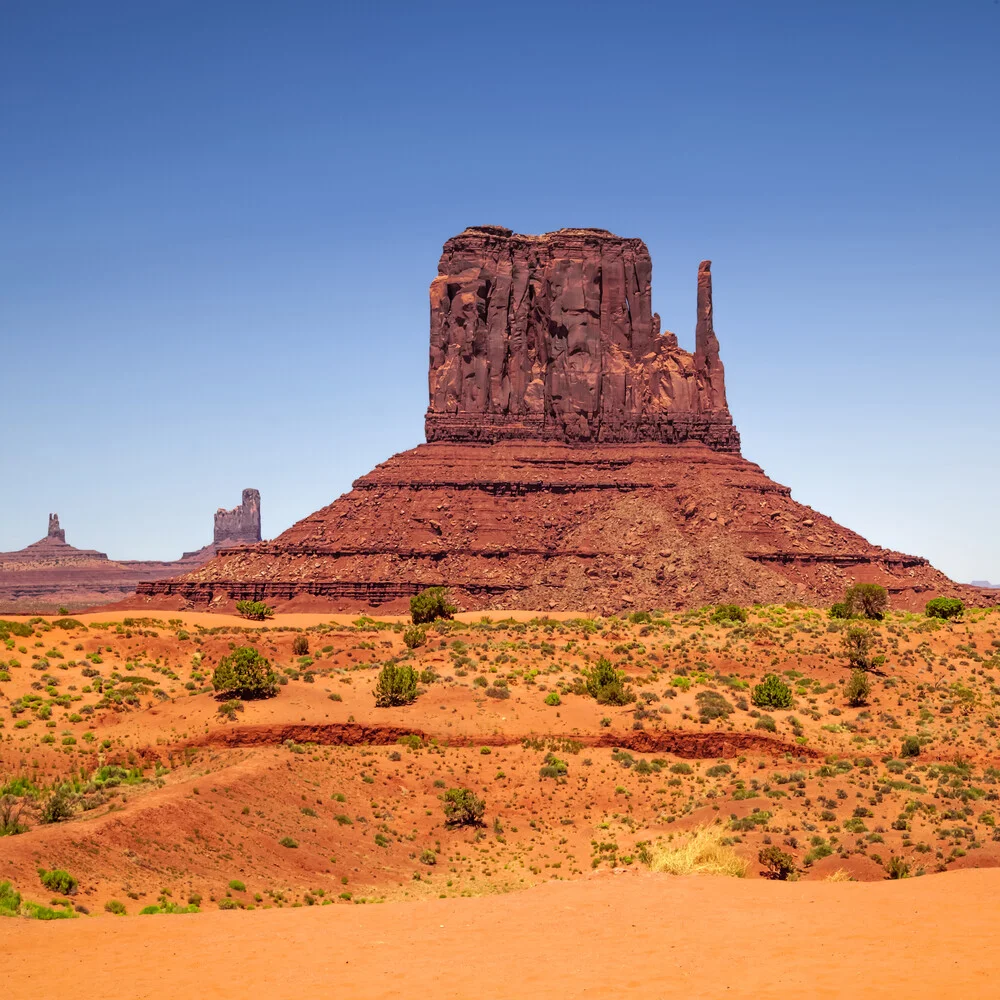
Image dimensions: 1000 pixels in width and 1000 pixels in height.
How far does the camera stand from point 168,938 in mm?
19312

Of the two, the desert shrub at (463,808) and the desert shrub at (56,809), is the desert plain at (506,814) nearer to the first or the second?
the desert shrub at (56,809)

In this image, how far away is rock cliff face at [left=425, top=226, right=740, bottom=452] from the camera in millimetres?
120938

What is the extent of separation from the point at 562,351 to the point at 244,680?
3375 inches

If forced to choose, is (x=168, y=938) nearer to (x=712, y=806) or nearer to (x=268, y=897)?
(x=268, y=897)

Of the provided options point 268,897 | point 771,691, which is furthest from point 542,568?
point 268,897

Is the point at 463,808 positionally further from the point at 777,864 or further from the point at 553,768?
the point at 777,864

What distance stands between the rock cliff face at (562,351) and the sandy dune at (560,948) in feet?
324

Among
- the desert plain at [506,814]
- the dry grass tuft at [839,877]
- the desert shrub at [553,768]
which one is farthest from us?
the desert shrub at [553,768]

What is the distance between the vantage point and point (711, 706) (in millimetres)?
43156

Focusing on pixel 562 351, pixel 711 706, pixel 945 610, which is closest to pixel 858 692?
pixel 711 706

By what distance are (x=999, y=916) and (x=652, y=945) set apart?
18.4ft

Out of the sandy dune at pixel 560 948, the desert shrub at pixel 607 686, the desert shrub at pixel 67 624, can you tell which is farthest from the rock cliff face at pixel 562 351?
the sandy dune at pixel 560 948

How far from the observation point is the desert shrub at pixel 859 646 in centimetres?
4968

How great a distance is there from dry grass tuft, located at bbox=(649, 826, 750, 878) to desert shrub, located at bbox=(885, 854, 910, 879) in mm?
2908
